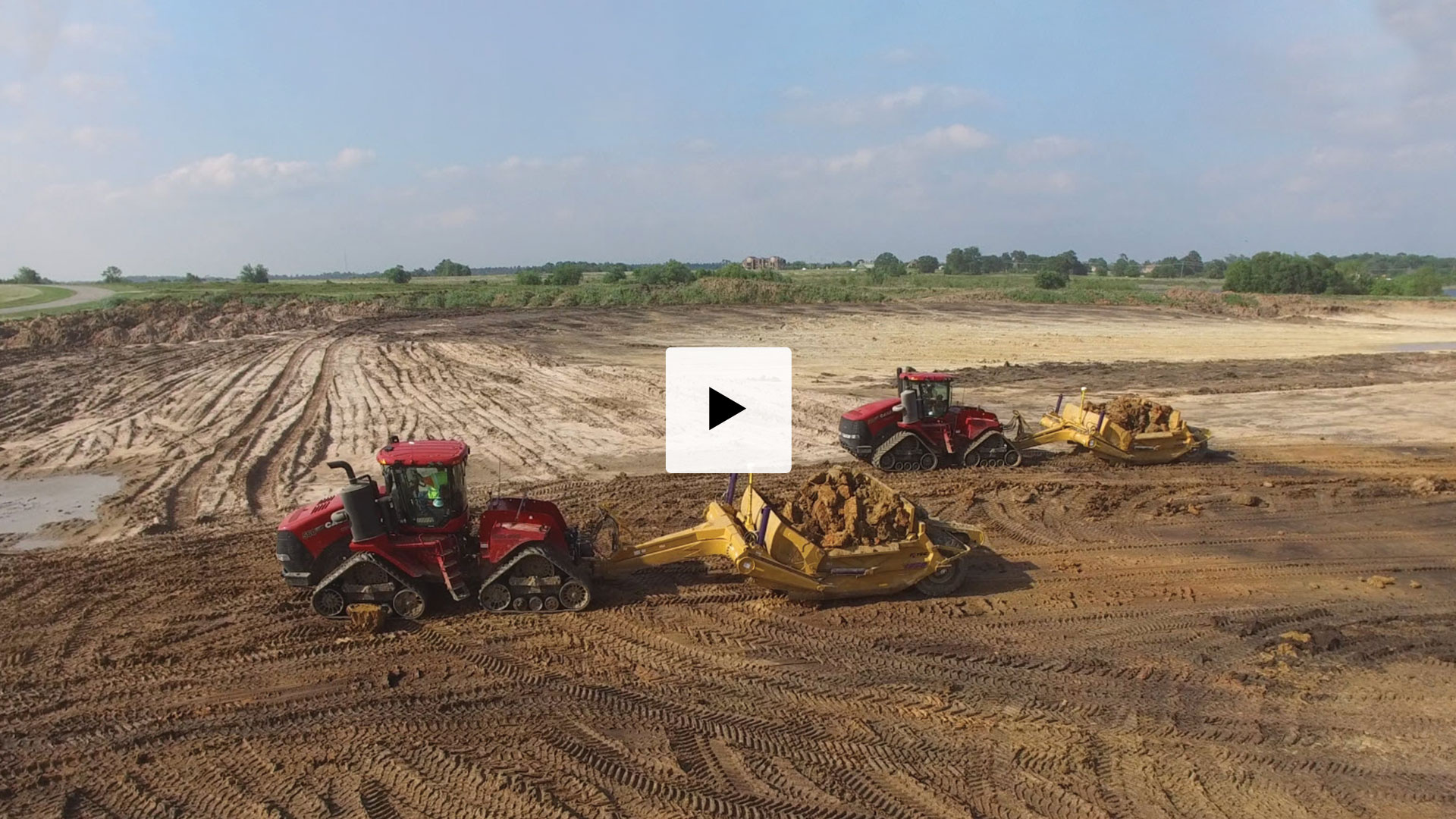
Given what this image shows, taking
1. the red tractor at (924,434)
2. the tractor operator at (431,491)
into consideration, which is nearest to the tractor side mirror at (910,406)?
the red tractor at (924,434)

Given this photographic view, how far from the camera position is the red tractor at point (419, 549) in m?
8.80

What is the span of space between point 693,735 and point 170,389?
74.9ft

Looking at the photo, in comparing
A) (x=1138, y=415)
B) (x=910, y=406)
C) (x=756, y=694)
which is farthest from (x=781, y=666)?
(x=1138, y=415)

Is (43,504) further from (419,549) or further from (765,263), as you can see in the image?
(765,263)

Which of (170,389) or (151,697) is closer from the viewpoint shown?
(151,697)

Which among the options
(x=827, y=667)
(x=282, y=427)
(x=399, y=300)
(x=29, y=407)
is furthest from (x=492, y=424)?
(x=399, y=300)

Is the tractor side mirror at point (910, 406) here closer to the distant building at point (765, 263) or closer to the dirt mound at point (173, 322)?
the dirt mound at point (173, 322)

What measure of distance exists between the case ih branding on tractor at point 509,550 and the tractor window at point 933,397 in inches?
229

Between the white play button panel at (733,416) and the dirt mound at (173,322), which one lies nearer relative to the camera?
the white play button panel at (733,416)

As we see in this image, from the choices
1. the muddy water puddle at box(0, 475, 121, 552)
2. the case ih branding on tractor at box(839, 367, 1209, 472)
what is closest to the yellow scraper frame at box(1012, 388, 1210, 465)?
the case ih branding on tractor at box(839, 367, 1209, 472)

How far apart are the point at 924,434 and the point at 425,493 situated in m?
9.31

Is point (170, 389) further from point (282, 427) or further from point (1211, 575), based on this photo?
point (1211, 575)

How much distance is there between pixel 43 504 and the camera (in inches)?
550

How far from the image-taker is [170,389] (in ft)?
78.9
